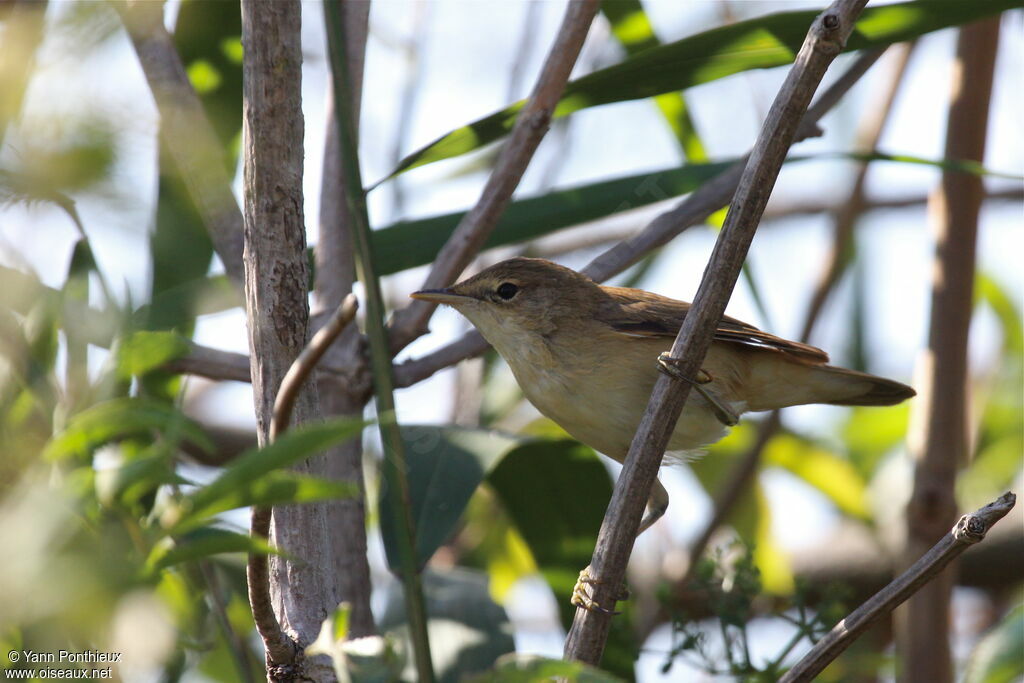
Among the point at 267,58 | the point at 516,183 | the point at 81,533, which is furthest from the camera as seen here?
the point at 516,183

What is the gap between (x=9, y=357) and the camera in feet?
4.41

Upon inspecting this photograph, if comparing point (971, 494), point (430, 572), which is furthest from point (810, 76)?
point (971, 494)

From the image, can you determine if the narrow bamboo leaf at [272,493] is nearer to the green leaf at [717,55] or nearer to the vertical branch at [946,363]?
the green leaf at [717,55]

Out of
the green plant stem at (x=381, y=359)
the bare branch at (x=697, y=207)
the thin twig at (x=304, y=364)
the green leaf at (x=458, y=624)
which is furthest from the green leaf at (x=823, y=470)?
the thin twig at (x=304, y=364)

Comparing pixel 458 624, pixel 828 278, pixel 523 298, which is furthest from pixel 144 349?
pixel 828 278

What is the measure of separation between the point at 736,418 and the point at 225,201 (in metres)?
1.52

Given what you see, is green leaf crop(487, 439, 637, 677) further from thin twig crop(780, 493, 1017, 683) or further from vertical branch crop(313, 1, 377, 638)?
thin twig crop(780, 493, 1017, 683)

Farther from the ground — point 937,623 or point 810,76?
point 810,76

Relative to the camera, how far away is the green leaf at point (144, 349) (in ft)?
3.75

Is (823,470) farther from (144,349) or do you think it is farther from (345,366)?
(144,349)

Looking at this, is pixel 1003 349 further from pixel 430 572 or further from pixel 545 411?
pixel 430 572

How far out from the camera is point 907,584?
5.10ft

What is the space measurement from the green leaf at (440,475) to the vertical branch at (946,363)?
1.26m

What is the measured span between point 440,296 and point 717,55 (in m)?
0.87
